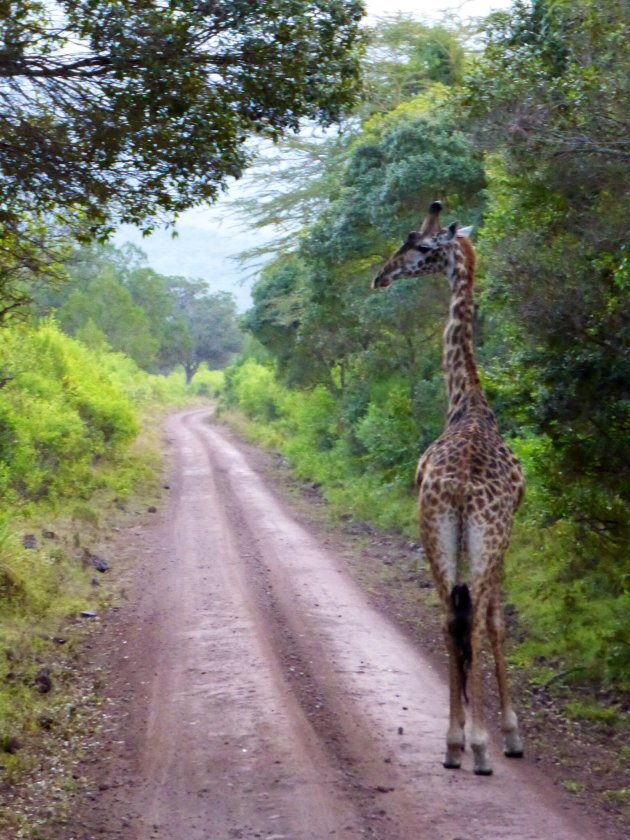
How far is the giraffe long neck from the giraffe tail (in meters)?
1.58

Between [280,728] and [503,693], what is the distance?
1587 millimetres

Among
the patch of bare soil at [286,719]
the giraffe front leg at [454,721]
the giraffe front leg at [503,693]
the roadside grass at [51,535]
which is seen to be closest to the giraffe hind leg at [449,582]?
the giraffe front leg at [454,721]

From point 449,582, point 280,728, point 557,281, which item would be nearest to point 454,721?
point 449,582

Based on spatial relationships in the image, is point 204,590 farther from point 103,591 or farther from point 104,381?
point 104,381

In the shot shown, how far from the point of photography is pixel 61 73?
7.26 metres

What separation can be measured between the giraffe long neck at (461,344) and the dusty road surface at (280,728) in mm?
2310

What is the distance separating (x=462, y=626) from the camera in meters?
6.96

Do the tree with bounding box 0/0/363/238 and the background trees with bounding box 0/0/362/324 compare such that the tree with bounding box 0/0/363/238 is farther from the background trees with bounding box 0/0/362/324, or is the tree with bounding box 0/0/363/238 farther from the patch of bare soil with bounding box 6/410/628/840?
the patch of bare soil with bounding box 6/410/628/840

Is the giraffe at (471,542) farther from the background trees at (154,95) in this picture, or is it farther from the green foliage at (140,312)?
the green foliage at (140,312)

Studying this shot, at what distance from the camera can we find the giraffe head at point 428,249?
868 centimetres

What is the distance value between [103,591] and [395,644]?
3961 mm

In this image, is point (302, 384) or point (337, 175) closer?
point (337, 175)

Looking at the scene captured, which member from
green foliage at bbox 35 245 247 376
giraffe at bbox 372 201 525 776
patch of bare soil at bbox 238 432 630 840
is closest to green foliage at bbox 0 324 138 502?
green foliage at bbox 35 245 247 376

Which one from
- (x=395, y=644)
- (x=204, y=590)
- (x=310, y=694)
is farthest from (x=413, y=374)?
(x=310, y=694)
